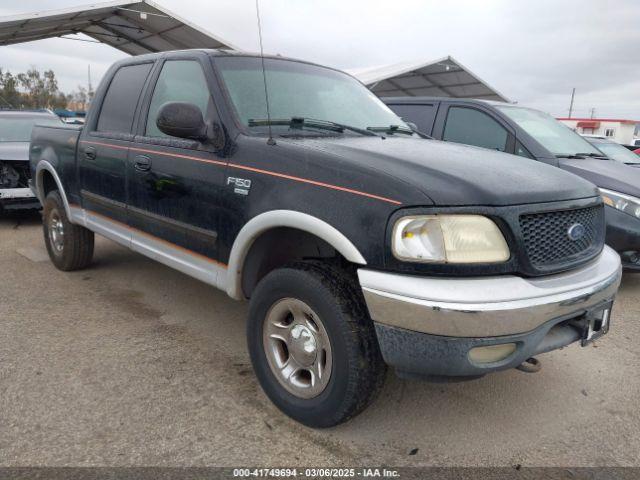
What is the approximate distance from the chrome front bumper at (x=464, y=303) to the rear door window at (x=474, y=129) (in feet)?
12.2

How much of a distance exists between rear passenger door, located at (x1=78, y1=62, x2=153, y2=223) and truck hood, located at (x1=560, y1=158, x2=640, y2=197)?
3.99 metres

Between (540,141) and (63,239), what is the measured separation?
485cm

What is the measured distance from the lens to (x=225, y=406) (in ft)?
9.10

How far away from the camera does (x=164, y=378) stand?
3.05m

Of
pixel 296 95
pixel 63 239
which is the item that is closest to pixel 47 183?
pixel 63 239

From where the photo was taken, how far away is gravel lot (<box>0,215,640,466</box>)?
2412 millimetres

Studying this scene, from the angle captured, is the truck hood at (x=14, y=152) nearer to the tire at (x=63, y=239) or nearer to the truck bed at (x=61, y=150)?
the truck bed at (x=61, y=150)

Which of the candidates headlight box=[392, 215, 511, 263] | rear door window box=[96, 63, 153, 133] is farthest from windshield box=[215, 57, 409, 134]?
headlight box=[392, 215, 511, 263]

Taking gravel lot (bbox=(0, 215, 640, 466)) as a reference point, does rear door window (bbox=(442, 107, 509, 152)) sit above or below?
above

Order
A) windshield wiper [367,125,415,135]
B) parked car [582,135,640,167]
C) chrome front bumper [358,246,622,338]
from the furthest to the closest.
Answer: parked car [582,135,640,167]
windshield wiper [367,125,415,135]
chrome front bumper [358,246,622,338]

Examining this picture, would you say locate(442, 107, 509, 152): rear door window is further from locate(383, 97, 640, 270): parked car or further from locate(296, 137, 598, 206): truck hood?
locate(296, 137, 598, 206): truck hood

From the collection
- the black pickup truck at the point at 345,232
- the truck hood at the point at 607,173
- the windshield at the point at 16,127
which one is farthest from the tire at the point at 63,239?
the truck hood at the point at 607,173

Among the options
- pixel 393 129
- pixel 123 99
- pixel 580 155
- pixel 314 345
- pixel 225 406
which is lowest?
pixel 225 406

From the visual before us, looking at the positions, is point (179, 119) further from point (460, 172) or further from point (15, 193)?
point (15, 193)
